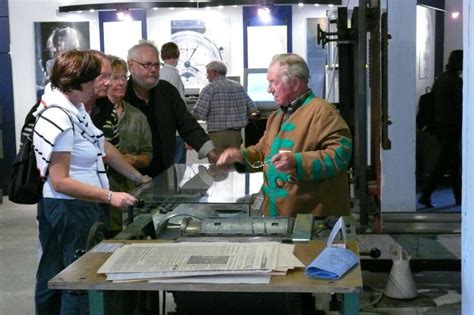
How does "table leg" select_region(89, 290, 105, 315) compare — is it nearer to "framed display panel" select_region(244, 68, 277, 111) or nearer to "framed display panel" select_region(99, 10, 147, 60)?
"framed display panel" select_region(244, 68, 277, 111)

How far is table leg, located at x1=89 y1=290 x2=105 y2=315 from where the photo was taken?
198cm

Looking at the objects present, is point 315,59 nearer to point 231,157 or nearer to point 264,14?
point 264,14

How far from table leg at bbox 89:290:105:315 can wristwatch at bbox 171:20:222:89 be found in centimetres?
736

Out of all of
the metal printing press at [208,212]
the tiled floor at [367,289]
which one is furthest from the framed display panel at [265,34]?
the metal printing press at [208,212]

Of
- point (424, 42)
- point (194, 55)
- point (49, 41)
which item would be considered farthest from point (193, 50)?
point (424, 42)

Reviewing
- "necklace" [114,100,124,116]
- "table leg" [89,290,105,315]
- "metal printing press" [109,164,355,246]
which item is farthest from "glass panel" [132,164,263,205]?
"table leg" [89,290,105,315]

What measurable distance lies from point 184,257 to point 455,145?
569 cm

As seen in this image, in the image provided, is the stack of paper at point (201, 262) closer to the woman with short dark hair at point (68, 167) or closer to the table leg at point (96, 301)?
the table leg at point (96, 301)

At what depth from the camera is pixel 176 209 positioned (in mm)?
2873

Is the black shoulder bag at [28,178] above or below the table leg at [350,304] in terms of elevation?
above

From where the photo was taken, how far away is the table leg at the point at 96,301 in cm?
198

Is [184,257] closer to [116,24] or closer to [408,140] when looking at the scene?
[408,140]

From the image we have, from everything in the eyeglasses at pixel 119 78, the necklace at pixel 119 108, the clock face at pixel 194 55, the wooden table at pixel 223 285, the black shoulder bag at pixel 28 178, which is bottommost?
the wooden table at pixel 223 285

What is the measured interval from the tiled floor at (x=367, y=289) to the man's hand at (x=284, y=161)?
3.11 ft
